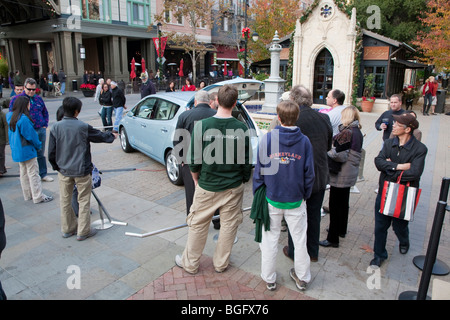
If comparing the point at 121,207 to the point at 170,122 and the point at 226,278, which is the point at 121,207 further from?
the point at 226,278

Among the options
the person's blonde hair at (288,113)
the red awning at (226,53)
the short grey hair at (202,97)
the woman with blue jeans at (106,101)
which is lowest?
the woman with blue jeans at (106,101)

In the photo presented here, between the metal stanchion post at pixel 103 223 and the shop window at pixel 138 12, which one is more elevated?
the shop window at pixel 138 12

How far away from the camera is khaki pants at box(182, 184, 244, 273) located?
348 centimetres

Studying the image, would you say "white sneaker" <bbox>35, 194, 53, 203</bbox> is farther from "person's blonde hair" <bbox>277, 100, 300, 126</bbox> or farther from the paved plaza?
"person's blonde hair" <bbox>277, 100, 300, 126</bbox>

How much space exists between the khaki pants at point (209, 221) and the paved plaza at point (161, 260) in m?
0.18

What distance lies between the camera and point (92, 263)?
12.9ft

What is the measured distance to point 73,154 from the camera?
13.8 ft

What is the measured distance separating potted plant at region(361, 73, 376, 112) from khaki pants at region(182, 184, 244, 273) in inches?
633

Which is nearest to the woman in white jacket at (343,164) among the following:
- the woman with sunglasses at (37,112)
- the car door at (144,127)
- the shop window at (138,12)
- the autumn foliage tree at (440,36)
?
the car door at (144,127)

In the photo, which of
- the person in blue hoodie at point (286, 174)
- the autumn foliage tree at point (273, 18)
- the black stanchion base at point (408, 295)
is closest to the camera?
the person in blue hoodie at point (286, 174)

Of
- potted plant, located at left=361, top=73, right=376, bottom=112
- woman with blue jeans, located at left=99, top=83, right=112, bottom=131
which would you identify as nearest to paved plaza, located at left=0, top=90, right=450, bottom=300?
woman with blue jeans, located at left=99, top=83, right=112, bottom=131

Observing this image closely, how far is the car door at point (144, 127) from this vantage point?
7359 millimetres

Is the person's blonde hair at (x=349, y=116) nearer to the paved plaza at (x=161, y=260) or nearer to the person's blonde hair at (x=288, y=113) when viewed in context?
the person's blonde hair at (x=288, y=113)

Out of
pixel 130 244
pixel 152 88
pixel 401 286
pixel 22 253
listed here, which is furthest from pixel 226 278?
pixel 152 88
